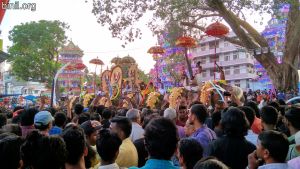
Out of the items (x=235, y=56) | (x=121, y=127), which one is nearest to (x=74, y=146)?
(x=121, y=127)

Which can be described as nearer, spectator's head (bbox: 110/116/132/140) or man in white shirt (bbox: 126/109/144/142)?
spectator's head (bbox: 110/116/132/140)

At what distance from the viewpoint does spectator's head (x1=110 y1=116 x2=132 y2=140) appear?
3779 mm

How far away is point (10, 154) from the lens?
2506mm

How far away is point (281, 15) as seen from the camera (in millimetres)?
13984

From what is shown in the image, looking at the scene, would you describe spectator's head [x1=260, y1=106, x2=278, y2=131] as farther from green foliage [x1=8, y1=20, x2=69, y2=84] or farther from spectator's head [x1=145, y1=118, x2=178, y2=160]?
green foliage [x1=8, y1=20, x2=69, y2=84]

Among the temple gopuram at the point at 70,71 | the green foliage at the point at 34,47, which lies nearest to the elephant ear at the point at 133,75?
the green foliage at the point at 34,47

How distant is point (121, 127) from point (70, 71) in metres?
36.7

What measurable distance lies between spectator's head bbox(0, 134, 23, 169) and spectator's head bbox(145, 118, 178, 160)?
969mm

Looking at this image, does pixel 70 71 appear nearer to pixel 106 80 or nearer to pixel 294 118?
pixel 106 80

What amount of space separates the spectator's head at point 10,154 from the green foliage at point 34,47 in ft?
101

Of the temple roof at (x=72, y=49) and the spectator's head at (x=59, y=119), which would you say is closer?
the spectator's head at (x=59, y=119)

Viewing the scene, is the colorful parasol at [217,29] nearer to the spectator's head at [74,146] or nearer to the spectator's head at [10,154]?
the spectator's head at [74,146]

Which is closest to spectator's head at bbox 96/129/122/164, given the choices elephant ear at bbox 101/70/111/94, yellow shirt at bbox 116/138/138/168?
yellow shirt at bbox 116/138/138/168

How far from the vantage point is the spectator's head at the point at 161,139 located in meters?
2.41
